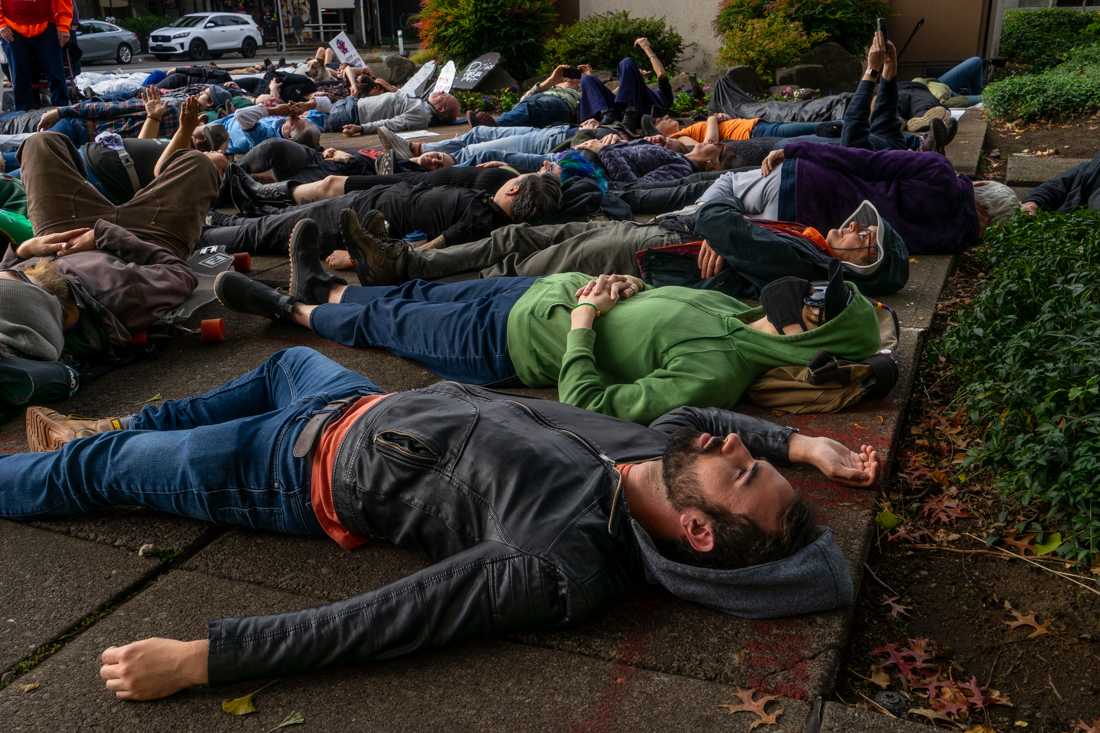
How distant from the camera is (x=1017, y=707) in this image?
2.30 m

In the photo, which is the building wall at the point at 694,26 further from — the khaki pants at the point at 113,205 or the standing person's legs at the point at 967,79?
the khaki pants at the point at 113,205

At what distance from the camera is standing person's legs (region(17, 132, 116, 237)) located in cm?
504

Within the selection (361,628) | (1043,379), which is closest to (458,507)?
(361,628)

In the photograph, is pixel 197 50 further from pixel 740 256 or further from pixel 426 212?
pixel 740 256

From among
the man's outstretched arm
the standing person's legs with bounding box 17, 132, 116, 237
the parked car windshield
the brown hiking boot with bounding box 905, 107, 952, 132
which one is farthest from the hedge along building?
the parked car windshield

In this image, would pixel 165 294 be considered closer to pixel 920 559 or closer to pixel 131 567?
pixel 131 567

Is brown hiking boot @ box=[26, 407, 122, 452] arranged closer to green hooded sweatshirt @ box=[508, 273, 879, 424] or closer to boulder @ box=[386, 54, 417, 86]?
green hooded sweatshirt @ box=[508, 273, 879, 424]

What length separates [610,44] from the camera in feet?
51.9

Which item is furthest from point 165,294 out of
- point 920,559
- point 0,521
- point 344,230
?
point 920,559

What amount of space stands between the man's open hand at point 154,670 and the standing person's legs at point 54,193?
138 inches

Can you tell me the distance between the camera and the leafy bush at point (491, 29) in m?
15.9

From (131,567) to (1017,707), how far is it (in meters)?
2.52

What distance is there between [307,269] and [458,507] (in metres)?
2.75

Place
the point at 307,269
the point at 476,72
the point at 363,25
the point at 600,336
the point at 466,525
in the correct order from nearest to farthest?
1. the point at 466,525
2. the point at 600,336
3. the point at 307,269
4. the point at 476,72
5. the point at 363,25
